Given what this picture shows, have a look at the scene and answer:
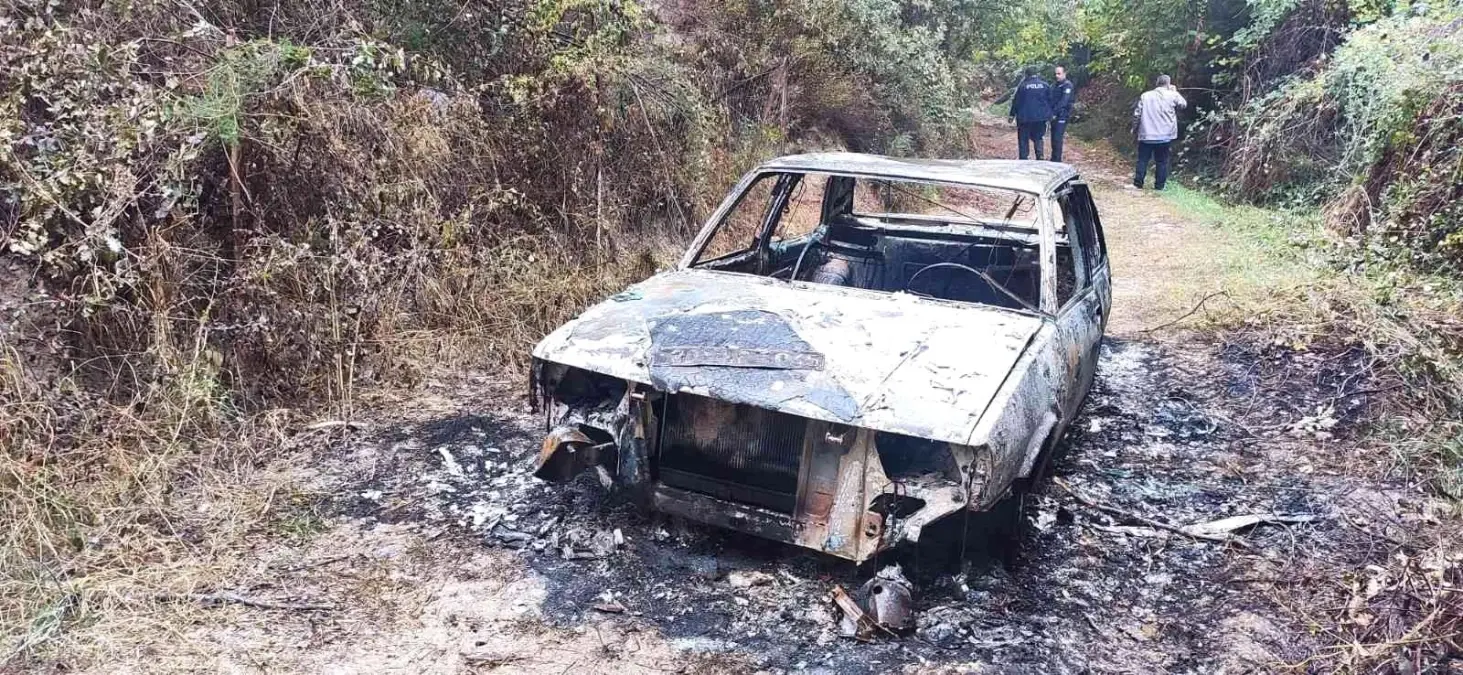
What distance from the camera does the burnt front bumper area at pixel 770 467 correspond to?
315 cm

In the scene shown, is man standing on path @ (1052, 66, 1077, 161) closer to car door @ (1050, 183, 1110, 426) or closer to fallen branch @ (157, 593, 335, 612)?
car door @ (1050, 183, 1110, 426)

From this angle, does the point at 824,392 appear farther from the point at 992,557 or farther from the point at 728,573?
the point at 992,557

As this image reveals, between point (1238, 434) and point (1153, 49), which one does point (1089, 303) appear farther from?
point (1153, 49)

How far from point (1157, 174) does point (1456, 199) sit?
609cm

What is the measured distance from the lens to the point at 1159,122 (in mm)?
12141

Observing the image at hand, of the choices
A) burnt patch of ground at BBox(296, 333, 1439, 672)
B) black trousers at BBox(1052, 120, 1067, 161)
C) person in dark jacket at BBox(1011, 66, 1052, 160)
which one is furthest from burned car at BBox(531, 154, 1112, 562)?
black trousers at BBox(1052, 120, 1067, 161)

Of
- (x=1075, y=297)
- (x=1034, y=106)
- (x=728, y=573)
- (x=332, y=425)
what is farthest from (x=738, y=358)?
(x=1034, y=106)

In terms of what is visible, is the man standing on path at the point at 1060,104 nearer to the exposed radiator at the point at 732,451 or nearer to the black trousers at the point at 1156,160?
the black trousers at the point at 1156,160

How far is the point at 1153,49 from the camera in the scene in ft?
47.2

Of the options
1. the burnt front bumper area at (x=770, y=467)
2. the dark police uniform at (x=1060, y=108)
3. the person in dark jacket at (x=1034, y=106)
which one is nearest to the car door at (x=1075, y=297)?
the burnt front bumper area at (x=770, y=467)

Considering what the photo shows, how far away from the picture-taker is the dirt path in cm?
309

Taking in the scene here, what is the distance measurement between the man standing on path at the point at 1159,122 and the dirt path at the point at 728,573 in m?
7.98

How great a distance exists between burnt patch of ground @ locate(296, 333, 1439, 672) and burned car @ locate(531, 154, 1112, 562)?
12.4 inches

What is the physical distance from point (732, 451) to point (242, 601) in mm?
1818
